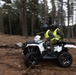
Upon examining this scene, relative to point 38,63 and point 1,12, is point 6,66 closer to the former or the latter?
point 38,63

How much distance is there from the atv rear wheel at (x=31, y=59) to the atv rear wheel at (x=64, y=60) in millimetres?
1044

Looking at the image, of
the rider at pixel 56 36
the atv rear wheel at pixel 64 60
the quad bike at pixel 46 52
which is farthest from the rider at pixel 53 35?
the atv rear wheel at pixel 64 60

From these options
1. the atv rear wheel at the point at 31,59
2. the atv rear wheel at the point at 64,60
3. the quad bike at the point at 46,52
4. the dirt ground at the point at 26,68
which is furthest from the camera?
the atv rear wheel at the point at 64,60

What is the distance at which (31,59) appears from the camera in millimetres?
9656

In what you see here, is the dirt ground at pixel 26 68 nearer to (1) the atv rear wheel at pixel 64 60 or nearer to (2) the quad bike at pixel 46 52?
(1) the atv rear wheel at pixel 64 60

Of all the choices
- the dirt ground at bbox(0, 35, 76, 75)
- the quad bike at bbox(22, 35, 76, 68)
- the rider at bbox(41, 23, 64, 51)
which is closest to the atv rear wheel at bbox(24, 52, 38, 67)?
the quad bike at bbox(22, 35, 76, 68)

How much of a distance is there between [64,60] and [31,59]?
1505 mm

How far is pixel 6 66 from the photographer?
32.0ft

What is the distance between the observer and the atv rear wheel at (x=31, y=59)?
31.3ft

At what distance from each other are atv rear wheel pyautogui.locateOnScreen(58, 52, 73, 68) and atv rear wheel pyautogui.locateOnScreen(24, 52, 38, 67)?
104 cm

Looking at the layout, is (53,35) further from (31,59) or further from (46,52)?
(31,59)

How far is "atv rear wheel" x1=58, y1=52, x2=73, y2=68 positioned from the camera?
999cm

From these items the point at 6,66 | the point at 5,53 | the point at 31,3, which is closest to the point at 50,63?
the point at 6,66

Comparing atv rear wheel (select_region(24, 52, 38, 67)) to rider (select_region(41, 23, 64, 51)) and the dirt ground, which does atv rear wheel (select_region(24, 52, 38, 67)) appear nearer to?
the dirt ground
